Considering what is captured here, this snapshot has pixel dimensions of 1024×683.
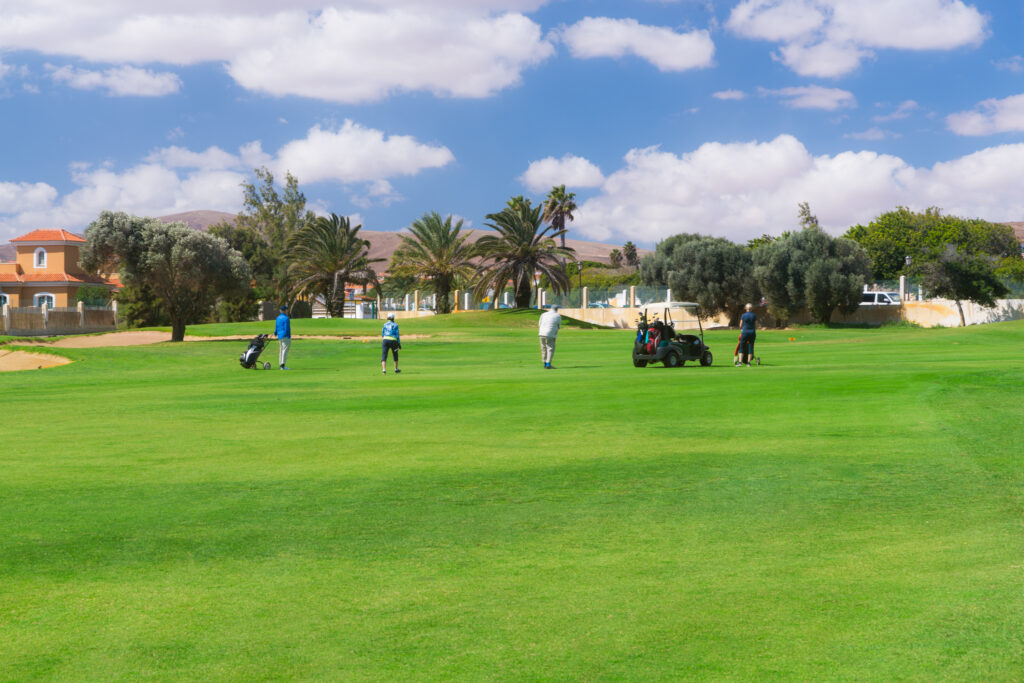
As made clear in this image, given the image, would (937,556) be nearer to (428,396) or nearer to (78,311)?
(428,396)

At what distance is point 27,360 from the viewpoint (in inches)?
1462

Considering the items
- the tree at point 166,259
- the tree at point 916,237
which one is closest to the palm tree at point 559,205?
the tree at point 916,237

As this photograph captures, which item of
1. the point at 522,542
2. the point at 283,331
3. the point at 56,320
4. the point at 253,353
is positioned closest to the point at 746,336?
the point at 283,331

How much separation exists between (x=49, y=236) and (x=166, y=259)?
42098 millimetres

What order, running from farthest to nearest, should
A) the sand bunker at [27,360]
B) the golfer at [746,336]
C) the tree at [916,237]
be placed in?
the tree at [916,237] < the sand bunker at [27,360] < the golfer at [746,336]

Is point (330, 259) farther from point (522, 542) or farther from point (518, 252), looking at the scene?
point (522, 542)

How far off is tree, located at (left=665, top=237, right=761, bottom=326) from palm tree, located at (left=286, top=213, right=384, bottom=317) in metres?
25.0

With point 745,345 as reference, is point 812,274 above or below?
Answer: above

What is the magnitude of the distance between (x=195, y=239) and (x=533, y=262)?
27.8 m

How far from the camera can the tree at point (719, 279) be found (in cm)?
7312

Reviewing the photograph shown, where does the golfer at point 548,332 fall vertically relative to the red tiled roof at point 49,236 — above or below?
below

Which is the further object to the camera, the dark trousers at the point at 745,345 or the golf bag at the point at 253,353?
the golf bag at the point at 253,353

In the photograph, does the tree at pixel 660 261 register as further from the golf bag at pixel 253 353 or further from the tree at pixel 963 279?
A: the golf bag at pixel 253 353

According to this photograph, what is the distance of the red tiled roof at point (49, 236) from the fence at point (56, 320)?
30.1 feet
